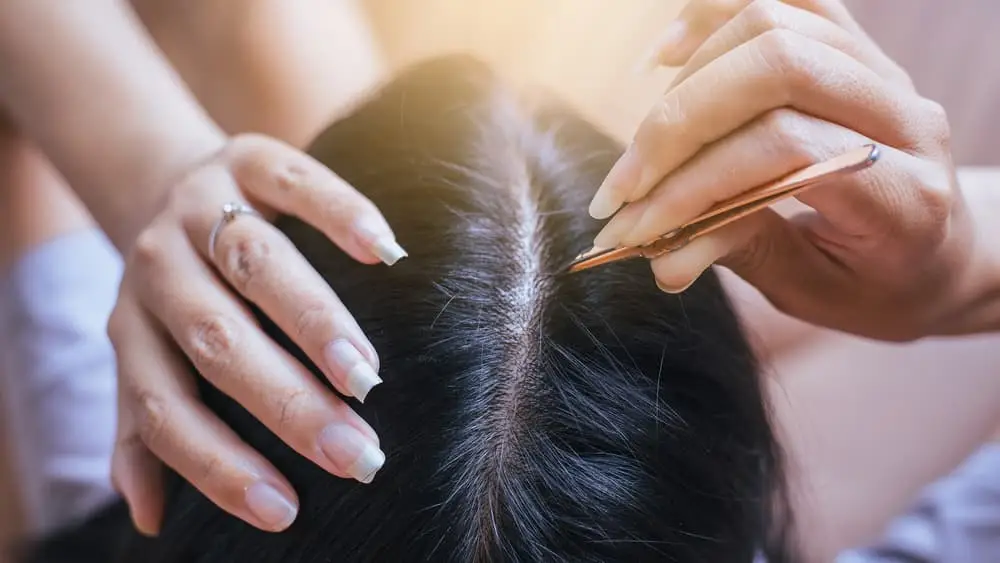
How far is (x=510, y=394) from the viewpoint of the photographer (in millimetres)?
435

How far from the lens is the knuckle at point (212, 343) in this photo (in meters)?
0.47

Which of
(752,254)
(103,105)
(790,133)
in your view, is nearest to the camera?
(790,133)

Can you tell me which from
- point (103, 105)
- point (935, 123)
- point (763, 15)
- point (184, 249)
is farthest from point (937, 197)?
point (103, 105)

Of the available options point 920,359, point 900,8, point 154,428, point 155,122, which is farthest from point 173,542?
point 900,8

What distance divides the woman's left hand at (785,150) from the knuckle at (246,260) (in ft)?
0.66

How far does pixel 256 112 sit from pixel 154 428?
20.2 inches

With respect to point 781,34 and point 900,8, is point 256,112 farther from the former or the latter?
point 900,8

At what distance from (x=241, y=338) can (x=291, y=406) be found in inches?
2.4

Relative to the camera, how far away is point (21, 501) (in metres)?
1.06

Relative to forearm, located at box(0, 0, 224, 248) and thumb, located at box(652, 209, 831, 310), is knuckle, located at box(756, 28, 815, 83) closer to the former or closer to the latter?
thumb, located at box(652, 209, 831, 310)

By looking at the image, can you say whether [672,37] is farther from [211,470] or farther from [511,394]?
[211,470]

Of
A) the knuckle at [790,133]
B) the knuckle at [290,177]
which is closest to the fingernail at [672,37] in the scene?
the knuckle at [790,133]

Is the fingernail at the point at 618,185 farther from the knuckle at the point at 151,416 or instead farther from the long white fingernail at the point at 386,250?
the knuckle at the point at 151,416

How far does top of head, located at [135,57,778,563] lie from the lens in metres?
0.43
